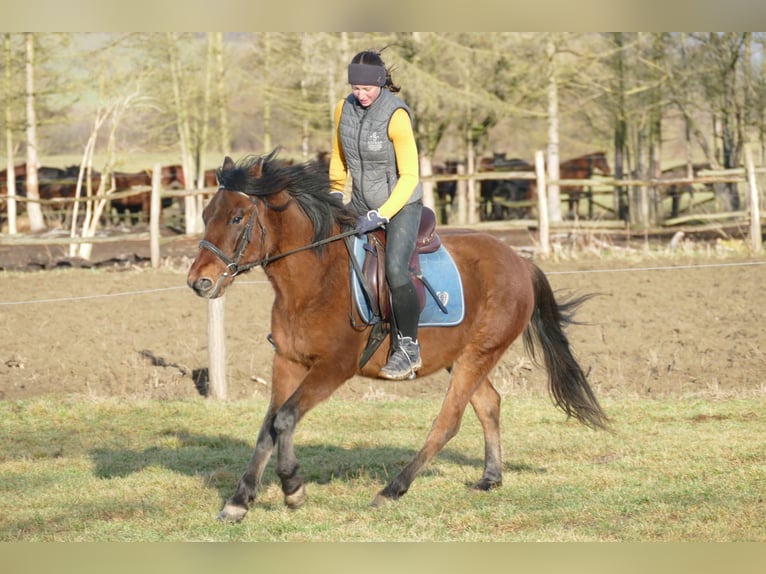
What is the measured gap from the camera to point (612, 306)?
1348 centimetres

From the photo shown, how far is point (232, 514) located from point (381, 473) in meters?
1.64

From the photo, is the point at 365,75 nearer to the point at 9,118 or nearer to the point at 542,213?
the point at 542,213

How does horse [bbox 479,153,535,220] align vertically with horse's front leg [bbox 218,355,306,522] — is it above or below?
above

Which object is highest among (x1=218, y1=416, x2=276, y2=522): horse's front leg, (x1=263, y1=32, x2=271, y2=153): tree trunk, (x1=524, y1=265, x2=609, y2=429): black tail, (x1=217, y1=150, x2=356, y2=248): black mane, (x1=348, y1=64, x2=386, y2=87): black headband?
(x1=263, y1=32, x2=271, y2=153): tree trunk

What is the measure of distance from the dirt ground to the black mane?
3.56m

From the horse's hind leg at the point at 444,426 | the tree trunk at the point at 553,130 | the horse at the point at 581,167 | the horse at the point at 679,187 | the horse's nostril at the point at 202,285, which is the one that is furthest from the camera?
the horse at the point at 581,167

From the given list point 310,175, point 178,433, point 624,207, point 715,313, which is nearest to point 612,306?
point 715,313

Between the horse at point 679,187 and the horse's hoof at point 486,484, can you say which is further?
the horse at point 679,187

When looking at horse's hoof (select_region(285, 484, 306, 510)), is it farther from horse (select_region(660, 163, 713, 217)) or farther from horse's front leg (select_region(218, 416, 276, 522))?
horse (select_region(660, 163, 713, 217))

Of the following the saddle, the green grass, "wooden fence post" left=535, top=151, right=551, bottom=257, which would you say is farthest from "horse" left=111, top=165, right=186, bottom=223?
the saddle

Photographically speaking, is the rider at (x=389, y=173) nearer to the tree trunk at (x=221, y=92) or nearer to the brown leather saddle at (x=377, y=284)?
the brown leather saddle at (x=377, y=284)

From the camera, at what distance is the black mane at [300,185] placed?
6066mm

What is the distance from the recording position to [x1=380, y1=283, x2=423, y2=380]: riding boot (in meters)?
6.33

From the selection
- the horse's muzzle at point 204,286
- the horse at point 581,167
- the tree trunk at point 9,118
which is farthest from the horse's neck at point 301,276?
the horse at point 581,167
